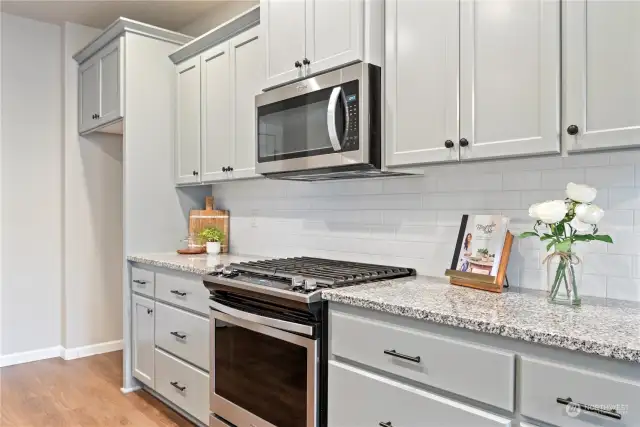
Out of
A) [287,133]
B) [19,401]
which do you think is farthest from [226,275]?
[19,401]

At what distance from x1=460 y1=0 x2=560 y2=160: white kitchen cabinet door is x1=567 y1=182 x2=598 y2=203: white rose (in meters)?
0.15

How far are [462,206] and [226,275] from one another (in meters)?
1.13

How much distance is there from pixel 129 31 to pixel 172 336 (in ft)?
6.66

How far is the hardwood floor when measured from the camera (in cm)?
285

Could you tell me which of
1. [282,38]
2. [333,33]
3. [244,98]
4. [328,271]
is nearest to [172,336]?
[328,271]

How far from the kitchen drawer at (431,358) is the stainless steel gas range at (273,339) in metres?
0.13

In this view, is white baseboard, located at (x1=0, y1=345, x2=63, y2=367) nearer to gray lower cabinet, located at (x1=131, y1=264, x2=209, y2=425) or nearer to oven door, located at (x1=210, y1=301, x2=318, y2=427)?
gray lower cabinet, located at (x1=131, y1=264, x2=209, y2=425)

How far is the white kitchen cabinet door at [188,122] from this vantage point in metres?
3.25

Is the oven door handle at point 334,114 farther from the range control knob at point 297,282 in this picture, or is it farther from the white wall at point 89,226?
the white wall at point 89,226

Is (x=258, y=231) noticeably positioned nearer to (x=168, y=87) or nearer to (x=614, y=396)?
(x=168, y=87)

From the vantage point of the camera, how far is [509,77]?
5.40 ft

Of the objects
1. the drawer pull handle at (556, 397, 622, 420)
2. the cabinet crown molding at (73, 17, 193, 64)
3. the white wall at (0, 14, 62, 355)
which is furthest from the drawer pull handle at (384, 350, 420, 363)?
the white wall at (0, 14, 62, 355)

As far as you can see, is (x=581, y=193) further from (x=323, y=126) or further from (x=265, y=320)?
(x=265, y=320)

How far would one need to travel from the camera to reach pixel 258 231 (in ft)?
10.6
